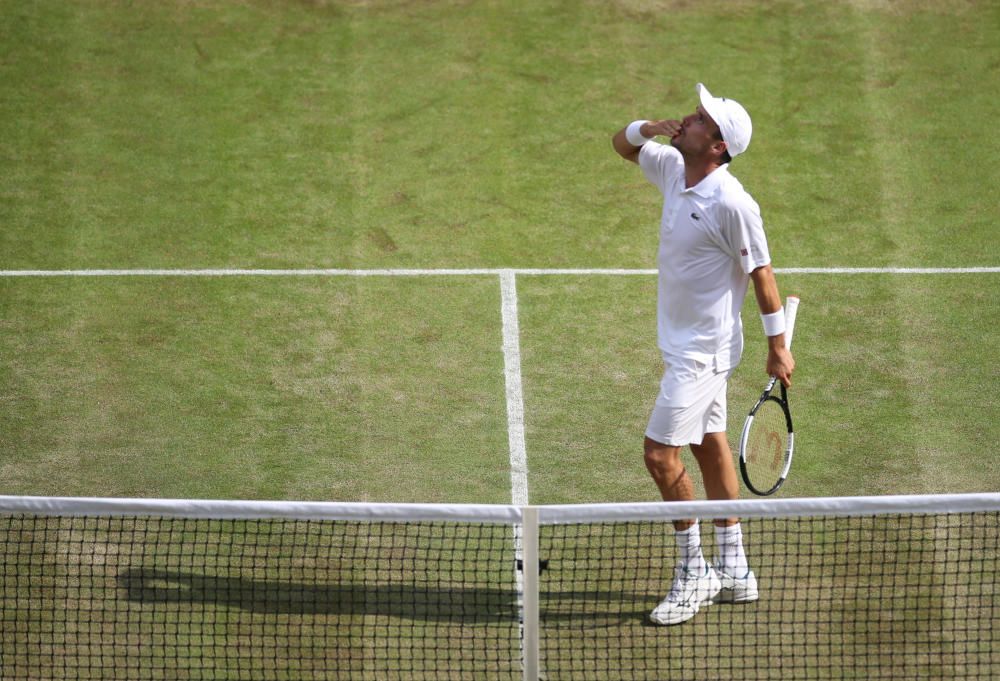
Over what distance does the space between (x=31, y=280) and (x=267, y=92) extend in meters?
3.22

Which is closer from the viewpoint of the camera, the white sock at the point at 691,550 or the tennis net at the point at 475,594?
the tennis net at the point at 475,594

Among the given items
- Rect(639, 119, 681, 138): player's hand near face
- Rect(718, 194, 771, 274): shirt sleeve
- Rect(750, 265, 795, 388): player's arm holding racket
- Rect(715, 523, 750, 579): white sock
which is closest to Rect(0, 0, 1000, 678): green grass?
Rect(715, 523, 750, 579): white sock

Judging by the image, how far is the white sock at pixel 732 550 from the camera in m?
7.27

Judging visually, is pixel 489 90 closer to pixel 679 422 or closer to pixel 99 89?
pixel 99 89

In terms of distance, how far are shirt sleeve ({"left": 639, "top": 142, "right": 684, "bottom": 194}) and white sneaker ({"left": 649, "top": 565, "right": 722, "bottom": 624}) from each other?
202 centimetres

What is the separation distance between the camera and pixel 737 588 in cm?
729

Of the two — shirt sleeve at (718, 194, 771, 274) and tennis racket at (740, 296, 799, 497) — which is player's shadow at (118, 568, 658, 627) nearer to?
tennis racket at (740, 296, 799, 497)

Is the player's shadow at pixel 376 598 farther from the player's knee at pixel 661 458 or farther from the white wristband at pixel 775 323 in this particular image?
the white wristband at pixel 775 323

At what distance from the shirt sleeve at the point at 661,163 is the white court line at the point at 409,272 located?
3.17m

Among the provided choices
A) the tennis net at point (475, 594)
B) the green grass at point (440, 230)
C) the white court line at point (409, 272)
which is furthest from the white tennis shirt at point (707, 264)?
the white court line at point (409, 272)

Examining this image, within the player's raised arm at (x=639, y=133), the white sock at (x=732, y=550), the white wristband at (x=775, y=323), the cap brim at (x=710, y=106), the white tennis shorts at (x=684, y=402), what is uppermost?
the cap brim at (x=710, y=106)

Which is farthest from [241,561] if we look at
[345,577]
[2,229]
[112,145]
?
[112,145]

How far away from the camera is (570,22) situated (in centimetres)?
1371

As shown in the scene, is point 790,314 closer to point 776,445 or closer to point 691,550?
point 776,445
